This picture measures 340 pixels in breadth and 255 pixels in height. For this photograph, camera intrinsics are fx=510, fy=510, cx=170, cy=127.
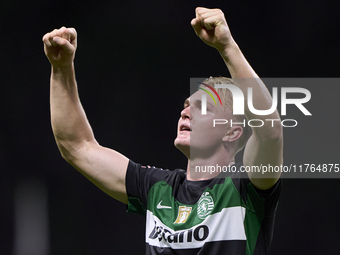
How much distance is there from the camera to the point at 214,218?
1506mm

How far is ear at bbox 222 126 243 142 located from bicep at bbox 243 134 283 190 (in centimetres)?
21

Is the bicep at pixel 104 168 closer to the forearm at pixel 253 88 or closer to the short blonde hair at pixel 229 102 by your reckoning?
the short blonde hair at pixel 229 102

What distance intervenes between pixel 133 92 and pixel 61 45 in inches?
65.0

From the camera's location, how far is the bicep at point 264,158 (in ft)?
4.57

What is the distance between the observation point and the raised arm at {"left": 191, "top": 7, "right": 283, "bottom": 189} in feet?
4.44

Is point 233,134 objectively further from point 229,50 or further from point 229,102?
point 229,50

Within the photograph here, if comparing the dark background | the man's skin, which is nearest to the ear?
the man's skin

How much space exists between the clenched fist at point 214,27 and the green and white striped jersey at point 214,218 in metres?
0.41

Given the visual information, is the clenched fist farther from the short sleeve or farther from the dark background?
the dark background

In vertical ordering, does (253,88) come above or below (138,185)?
above

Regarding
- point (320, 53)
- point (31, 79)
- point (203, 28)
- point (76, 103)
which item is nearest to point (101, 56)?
point (31, 79)

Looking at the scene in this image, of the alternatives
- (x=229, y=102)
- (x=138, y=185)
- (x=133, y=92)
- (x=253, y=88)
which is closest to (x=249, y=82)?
(x=253, y=88)

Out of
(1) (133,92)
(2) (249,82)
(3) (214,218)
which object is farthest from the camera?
(1) (133,92)

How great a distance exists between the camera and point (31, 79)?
3.31 metres
